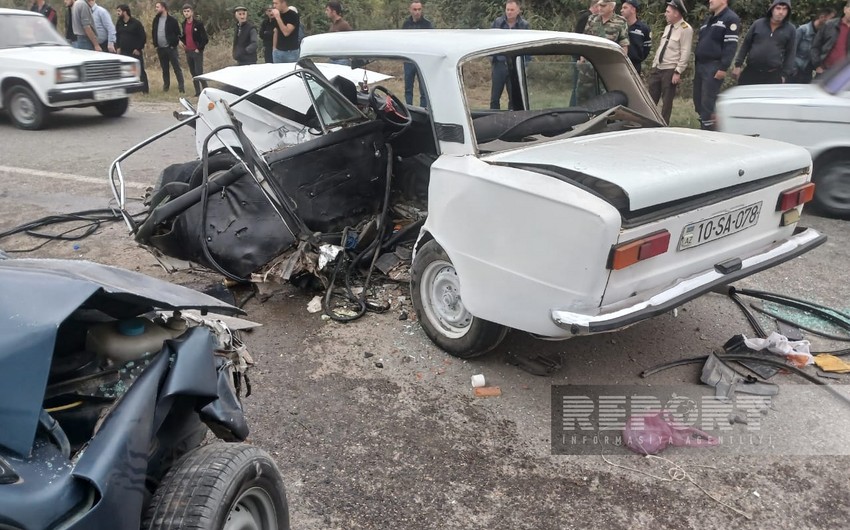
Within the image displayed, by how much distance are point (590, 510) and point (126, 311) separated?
74.3 inches

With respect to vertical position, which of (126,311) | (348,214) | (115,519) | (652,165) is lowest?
(348,214)

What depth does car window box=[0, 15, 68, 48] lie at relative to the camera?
33.6 feet

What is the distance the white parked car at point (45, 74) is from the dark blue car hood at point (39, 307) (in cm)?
909

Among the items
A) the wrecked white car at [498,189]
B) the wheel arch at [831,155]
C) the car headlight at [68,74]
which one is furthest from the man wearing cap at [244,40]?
the wheel arch at [831,155]

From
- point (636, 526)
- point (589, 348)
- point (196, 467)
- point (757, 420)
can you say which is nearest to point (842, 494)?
point (757, 420)

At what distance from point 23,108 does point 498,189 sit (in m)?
9.79

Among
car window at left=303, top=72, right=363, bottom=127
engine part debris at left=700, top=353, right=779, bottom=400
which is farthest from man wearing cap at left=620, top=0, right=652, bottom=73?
engine part debris at left=700, top=353, right=779, bottom=400

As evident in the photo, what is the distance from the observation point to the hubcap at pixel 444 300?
3671 millimetres

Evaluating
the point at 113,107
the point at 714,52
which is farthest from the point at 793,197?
the point at 113,107

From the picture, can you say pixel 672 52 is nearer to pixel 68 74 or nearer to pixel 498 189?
pixel 498 189

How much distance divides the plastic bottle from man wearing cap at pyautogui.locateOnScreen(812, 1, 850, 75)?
30.0ft

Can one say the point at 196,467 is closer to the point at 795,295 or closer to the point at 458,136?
the point at 458,136

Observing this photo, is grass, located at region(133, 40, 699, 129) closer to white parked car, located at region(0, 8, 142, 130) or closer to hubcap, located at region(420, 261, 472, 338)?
hubcap, located at region(420, 261, 472, 338)

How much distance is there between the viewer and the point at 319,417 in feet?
10.7
